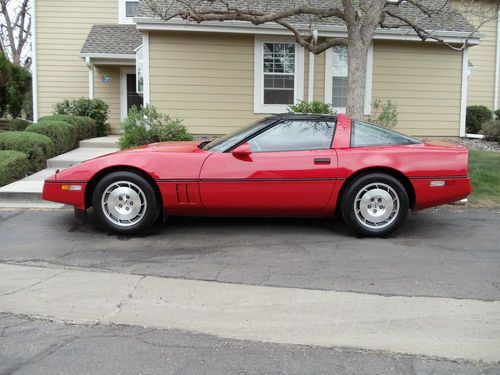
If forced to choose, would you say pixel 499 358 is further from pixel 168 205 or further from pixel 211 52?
pixel 211 52

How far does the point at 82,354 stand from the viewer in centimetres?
342

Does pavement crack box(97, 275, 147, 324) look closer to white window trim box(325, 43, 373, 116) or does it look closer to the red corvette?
the red corvette

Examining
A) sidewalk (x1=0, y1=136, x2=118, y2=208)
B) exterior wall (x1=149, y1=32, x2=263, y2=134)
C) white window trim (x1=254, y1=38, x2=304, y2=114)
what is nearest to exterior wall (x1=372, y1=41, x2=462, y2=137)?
white window trim (x1=254, y1=38, x2=304, y2=114)

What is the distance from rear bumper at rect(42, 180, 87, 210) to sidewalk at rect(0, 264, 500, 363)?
56.6 inches

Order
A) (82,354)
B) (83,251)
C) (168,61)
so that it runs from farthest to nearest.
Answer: (168,61) < (83,251) < (82,354)

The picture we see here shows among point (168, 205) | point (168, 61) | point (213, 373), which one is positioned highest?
point (168, 61)

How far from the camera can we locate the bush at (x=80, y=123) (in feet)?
43.3

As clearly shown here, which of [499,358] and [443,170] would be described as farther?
[443,170]

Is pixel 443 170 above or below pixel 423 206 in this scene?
above

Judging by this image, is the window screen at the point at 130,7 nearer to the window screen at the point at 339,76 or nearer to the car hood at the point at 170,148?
the window screen at the point at 339,76

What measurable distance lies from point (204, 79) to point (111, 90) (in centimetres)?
521

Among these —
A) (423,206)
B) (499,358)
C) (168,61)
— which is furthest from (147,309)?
(168,61)

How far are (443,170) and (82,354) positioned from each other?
4.44 m

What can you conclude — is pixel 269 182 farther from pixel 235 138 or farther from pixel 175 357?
pixel 175 357
